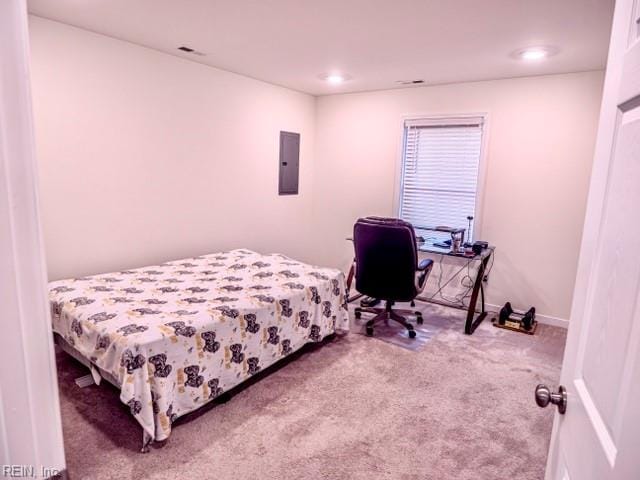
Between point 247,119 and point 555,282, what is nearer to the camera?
point 555,282

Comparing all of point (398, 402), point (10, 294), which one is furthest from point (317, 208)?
point (10, 294)

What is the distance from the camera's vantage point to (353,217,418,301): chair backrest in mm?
3228

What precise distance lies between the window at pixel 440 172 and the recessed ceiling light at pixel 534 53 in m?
0.94

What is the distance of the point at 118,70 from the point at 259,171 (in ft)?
5.67

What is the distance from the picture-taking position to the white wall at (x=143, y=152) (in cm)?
287

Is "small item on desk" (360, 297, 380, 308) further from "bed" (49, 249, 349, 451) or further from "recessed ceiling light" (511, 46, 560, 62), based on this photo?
"recessed ceiling light" (511, 46, 560, 62)

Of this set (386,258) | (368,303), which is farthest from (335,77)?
(368,303)

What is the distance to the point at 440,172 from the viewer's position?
4.42 meters

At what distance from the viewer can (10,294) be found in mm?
1375

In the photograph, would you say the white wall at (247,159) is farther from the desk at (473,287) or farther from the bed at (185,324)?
the bed at (185,324)

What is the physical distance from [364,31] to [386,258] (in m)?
1.68

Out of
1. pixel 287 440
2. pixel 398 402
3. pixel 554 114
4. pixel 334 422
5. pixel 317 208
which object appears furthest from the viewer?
pixel 317 208

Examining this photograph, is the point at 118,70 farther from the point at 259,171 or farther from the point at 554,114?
the point at 554,114

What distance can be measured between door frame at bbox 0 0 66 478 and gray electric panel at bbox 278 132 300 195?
346 centimetres
